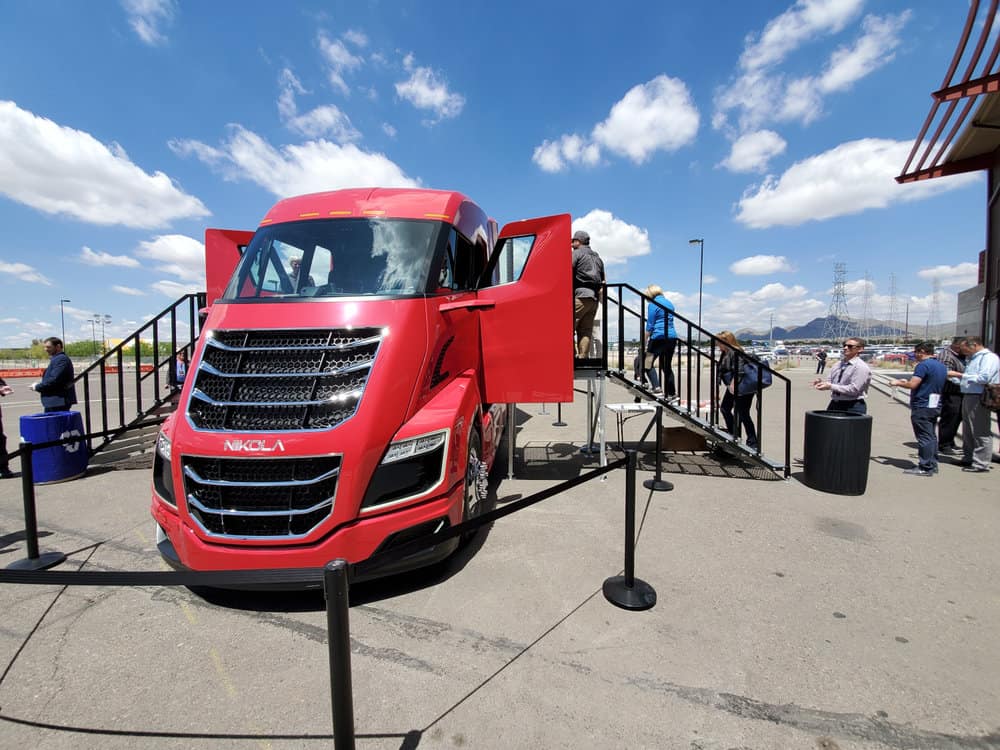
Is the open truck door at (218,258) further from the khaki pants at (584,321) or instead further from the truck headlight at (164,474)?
the khaki pants at (584,321)

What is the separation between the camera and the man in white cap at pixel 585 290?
21.2ft

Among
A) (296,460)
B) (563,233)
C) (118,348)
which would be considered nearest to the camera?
(296,460)

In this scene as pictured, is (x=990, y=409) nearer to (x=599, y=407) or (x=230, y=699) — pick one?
(x=599, y=407)

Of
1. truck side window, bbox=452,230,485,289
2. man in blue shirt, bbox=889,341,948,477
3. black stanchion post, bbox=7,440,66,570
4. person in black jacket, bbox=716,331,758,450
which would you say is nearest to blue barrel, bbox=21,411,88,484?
black stanchion post, bbox=7,440,66,570

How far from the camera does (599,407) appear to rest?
6473 millimetres

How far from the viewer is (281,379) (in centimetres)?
319

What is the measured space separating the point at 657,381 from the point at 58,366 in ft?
29.3

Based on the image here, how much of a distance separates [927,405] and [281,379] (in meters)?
7.70

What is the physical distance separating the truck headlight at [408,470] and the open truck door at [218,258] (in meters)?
4.11

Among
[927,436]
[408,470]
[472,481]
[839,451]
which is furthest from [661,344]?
[408,470]

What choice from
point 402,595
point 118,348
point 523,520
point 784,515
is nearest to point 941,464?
point 784,515

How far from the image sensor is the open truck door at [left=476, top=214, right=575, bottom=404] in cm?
475

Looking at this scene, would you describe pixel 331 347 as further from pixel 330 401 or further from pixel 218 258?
pixel 218 258

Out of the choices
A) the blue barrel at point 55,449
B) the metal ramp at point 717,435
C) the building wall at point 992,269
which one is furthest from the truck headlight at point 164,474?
the building wall at point 992,269
